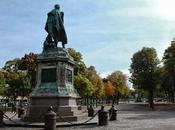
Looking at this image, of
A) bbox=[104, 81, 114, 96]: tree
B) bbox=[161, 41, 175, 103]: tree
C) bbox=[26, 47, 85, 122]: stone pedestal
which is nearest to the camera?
bbox=[26, 47, 85, 122]: stone pedestal

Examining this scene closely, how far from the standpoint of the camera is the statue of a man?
25781 mm

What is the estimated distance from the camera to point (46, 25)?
26.1 metres

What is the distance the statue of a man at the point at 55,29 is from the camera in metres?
25.8

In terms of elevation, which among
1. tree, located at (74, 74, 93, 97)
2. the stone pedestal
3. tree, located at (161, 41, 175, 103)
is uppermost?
tree, located at (161, 41, 175, 103)

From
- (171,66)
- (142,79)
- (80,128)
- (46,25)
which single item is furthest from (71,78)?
(142,79)

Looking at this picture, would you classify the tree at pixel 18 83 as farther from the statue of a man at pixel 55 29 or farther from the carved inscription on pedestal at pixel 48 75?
the carved inscription on pedestal at pixel 48 75

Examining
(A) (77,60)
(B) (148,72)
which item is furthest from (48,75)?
(B) (148,72)

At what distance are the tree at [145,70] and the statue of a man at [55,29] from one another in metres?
45.3

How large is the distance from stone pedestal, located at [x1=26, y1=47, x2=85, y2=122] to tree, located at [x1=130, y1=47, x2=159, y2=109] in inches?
1818

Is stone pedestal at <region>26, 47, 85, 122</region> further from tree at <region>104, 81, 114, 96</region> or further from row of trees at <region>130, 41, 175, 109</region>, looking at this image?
tree at <region>104, 81, 114, 96</region>

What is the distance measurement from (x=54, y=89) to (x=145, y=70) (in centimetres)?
4986

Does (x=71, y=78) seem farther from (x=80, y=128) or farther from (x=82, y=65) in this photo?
(x=82, y=65)

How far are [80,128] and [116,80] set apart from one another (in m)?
97.8

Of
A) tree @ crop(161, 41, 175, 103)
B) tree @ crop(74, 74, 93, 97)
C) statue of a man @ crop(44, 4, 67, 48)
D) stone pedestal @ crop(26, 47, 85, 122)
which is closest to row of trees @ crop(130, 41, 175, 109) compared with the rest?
tree @ crop(161, 41, 175, 103)
